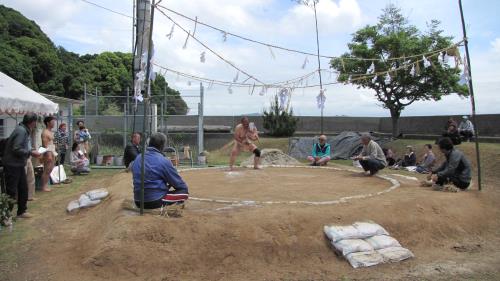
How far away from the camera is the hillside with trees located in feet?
77.0

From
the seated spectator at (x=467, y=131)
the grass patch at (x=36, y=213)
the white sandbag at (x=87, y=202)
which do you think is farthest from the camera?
the seated spectator at (x=467, y=131)

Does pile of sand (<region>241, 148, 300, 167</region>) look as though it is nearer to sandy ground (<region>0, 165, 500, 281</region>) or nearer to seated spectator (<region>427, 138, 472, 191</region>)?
seated spectator (<region>427, 138, 472, 191</region>)

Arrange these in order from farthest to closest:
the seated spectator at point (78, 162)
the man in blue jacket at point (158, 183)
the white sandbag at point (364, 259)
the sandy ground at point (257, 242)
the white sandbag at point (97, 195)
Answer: the seated spectator at point (78, 162) < the white sandbag at point (97, 195) < the man in blue jacket at point (158, 183) < the white sandbag at point (364, 259) < the sandy ground at point (257, 242)

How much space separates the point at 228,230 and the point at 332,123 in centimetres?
2189

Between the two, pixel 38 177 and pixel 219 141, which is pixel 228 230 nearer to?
pixel 38 177

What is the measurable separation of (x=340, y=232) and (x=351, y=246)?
0.83 feet

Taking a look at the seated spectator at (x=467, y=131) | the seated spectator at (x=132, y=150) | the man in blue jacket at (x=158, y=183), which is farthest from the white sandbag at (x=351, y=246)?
the seated spectator at (x=467, y=131)

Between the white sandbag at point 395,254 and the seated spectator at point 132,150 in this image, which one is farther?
the seated spectator at point 132,150

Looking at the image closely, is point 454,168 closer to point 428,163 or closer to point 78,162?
point 428,163

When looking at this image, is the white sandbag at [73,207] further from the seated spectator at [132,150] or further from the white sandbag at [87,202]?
the seated spectator at [132,150]

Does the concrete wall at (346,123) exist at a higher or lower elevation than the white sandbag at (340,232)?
higher

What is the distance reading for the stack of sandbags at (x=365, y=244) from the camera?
16.8 ft

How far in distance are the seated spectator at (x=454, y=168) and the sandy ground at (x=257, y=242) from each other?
694mm

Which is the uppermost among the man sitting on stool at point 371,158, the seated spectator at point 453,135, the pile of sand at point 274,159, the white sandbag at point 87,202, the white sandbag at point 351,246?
the seated spectator at point 453,135
